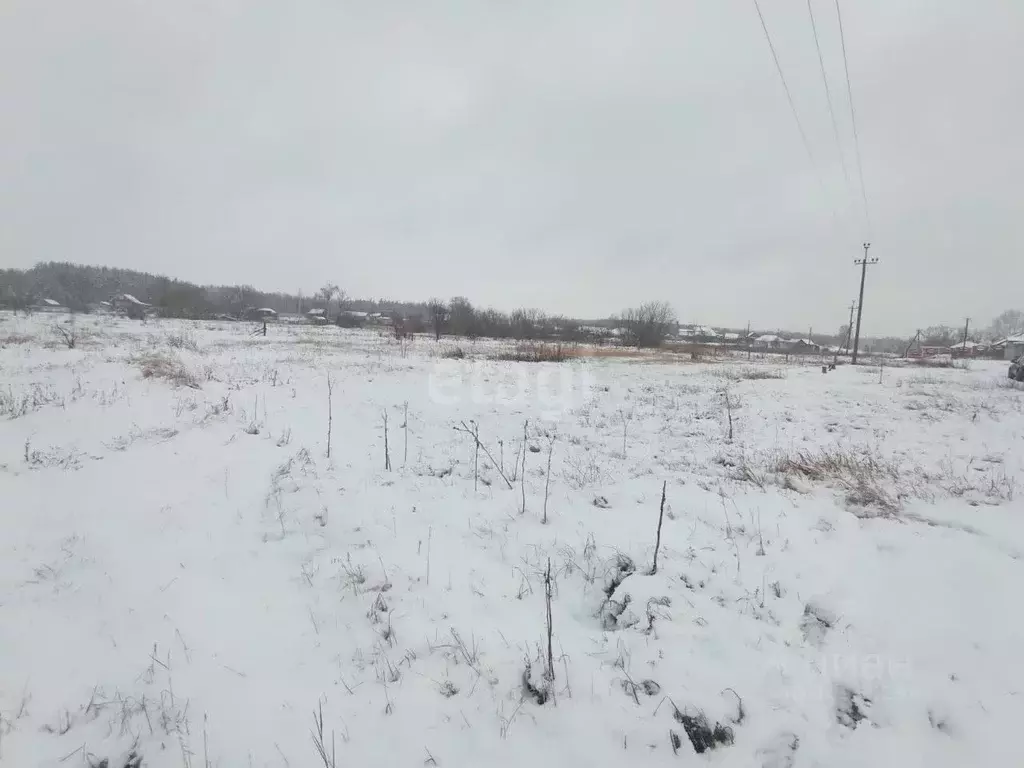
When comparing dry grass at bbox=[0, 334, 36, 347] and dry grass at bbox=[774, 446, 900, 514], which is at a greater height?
dry grass at bbox=[0, 334, 36, 347]

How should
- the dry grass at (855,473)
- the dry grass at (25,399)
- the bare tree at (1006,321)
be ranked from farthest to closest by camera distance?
the bare tree at (1006,321)
the dry grass at (25,399)
the dry grass at (855,473)

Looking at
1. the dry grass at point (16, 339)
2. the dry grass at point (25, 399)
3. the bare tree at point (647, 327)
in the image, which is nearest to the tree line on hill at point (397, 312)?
the bare tree at point (647, 327)

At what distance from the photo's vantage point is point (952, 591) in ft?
11.2

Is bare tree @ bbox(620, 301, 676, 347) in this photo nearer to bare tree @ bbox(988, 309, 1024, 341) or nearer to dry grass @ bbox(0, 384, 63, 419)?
dry grass @ bbox(0, 384, 63, 419)

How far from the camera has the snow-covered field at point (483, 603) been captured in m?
2.55

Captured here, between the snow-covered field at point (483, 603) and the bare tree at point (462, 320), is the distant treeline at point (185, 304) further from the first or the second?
the snow-covered field at point (483, 603)

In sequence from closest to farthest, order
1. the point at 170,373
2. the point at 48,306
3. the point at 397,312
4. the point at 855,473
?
the point at 855,473, the point at 170,373, the point at 48,306, the point at 397,312

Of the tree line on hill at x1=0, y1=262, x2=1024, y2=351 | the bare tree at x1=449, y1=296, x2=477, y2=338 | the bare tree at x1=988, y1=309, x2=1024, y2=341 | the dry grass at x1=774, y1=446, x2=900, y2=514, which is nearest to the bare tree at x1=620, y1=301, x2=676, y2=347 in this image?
the tree line on hill at x1=0, y1=262, x2=1024, y2=351

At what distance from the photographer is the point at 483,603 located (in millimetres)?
3650

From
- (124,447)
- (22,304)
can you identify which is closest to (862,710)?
(124,447)

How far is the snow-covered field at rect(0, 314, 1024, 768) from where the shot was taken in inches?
101

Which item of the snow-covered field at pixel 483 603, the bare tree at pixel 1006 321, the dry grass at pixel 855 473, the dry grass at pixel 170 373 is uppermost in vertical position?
the bare tree at pixel 1006 321

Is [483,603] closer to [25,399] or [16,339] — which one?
[25,399]

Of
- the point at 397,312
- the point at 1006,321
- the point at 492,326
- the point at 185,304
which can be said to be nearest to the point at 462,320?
the point at 492,326
